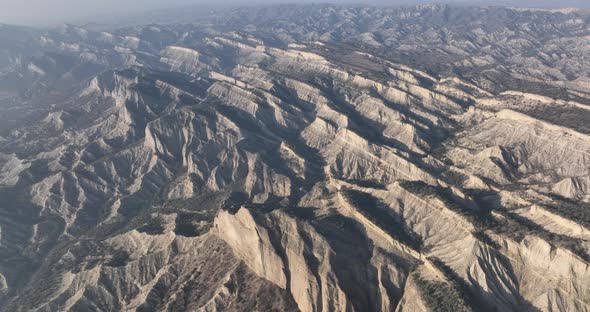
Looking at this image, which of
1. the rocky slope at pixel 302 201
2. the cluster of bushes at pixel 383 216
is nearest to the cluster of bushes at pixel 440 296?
the rocky slope at pixel 302 201

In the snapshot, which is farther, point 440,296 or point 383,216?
point 383,216

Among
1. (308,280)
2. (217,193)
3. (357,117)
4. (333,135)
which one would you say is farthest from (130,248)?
(357,117)

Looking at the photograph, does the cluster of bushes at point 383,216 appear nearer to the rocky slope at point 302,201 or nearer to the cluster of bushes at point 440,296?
the rocky slope at point 302,201

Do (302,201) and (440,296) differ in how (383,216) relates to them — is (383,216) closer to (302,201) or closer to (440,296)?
(440,296)

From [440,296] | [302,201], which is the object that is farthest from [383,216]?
[302,201]

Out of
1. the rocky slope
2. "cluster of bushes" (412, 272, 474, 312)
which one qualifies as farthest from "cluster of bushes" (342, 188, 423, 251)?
"cluster of bushes" (412, 272, 474, 312)

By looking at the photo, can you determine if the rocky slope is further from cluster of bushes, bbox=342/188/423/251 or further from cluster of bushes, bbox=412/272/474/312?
cluster of bushes, bbox=342/188/423/251

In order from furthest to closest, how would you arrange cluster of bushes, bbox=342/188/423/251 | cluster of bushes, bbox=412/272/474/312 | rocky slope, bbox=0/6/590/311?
cluster of bushes, bbox=342/188/423/251, rocky slope, bbox=0/6/590/311, cluster of bushes, bbox=412/272/474/312

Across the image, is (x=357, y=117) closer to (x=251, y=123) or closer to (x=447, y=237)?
(x=251, y=123)
